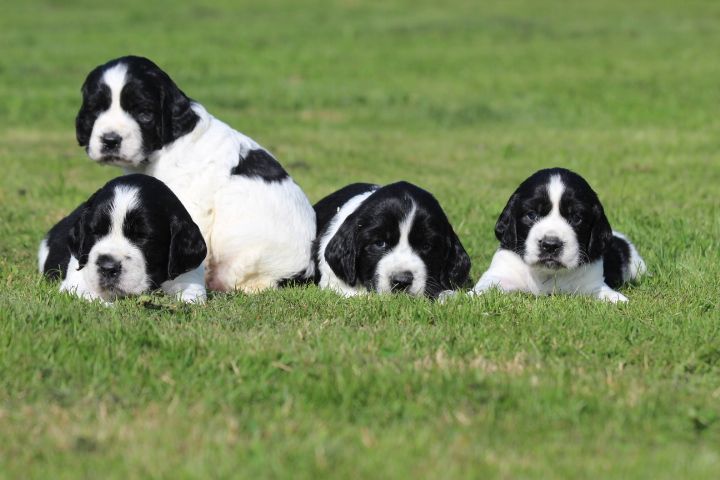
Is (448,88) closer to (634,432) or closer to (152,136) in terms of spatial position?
(152,136)

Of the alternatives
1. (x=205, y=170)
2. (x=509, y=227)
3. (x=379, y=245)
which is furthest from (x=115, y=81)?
(x=509, y=227)

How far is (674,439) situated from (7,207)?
8.13 meters

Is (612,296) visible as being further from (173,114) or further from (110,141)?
(110,141)

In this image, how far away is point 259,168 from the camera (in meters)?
8.73

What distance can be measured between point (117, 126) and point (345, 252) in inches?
76.4

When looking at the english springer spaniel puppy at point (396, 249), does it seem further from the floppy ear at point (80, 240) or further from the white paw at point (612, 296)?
the floppy ear at point (80, 240)

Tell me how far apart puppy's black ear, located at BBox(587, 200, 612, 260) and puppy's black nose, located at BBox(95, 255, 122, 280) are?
10.7 ft

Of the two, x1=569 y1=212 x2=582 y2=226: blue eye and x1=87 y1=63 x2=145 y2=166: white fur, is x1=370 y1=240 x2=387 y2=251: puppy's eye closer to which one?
x1=569 y1=212 x2=582 y2=226: blue eye

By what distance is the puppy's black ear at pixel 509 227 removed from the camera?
26.8 feet

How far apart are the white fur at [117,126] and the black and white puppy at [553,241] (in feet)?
9.01

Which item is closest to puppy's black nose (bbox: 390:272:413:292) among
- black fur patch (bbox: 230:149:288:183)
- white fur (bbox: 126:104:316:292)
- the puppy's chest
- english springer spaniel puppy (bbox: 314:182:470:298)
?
english springer spaniel puppy (bbox: 314:182:470:298)

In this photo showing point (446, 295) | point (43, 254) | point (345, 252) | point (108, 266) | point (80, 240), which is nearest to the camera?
point (108, 266)

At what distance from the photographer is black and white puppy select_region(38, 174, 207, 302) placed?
715cm

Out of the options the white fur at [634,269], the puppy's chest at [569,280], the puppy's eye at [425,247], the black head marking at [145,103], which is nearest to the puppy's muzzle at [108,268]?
the black head marking at [145,103]
